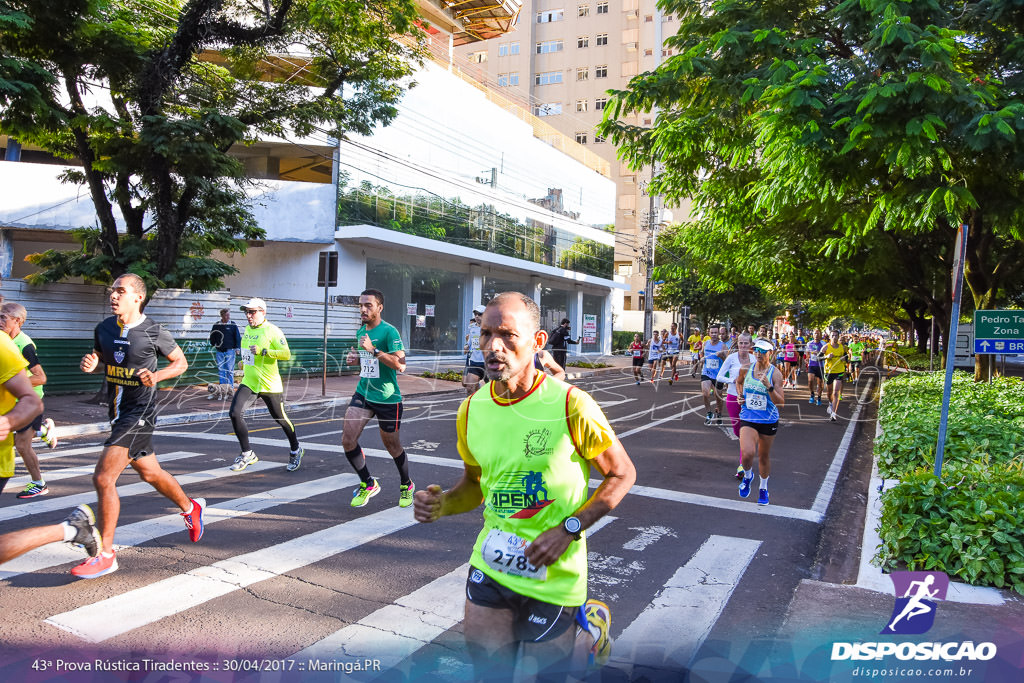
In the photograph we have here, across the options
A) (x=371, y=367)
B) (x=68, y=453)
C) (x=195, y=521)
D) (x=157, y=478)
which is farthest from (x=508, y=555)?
(x=68, y=453)

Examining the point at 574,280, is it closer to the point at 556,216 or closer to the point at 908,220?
the point at 556,216

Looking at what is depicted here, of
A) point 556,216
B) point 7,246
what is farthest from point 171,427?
point 556,216

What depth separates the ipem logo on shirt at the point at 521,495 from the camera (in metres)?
2.55

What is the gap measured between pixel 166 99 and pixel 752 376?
12657 millimetres

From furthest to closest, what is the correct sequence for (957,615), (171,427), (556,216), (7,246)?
(556,216), (7,246), (171,427), (957,615)

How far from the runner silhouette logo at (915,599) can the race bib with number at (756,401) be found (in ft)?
9.20

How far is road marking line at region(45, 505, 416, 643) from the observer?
3.96 metres

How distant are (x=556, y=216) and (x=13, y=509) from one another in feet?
114

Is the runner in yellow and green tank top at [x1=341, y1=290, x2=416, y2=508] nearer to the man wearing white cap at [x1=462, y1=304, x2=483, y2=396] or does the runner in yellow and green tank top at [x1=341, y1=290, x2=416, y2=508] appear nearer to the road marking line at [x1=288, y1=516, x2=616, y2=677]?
the road marking line at [x1=288, y1=516, x2=616, y2=677]

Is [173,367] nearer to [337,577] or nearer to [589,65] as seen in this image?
[337,577]

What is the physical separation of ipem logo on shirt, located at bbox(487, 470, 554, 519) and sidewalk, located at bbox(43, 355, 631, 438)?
8.00 meters

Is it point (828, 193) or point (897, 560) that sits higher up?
point (828, 193)

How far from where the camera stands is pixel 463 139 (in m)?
31.1

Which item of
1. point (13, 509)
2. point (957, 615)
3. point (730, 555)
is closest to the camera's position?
point (957, 615)
